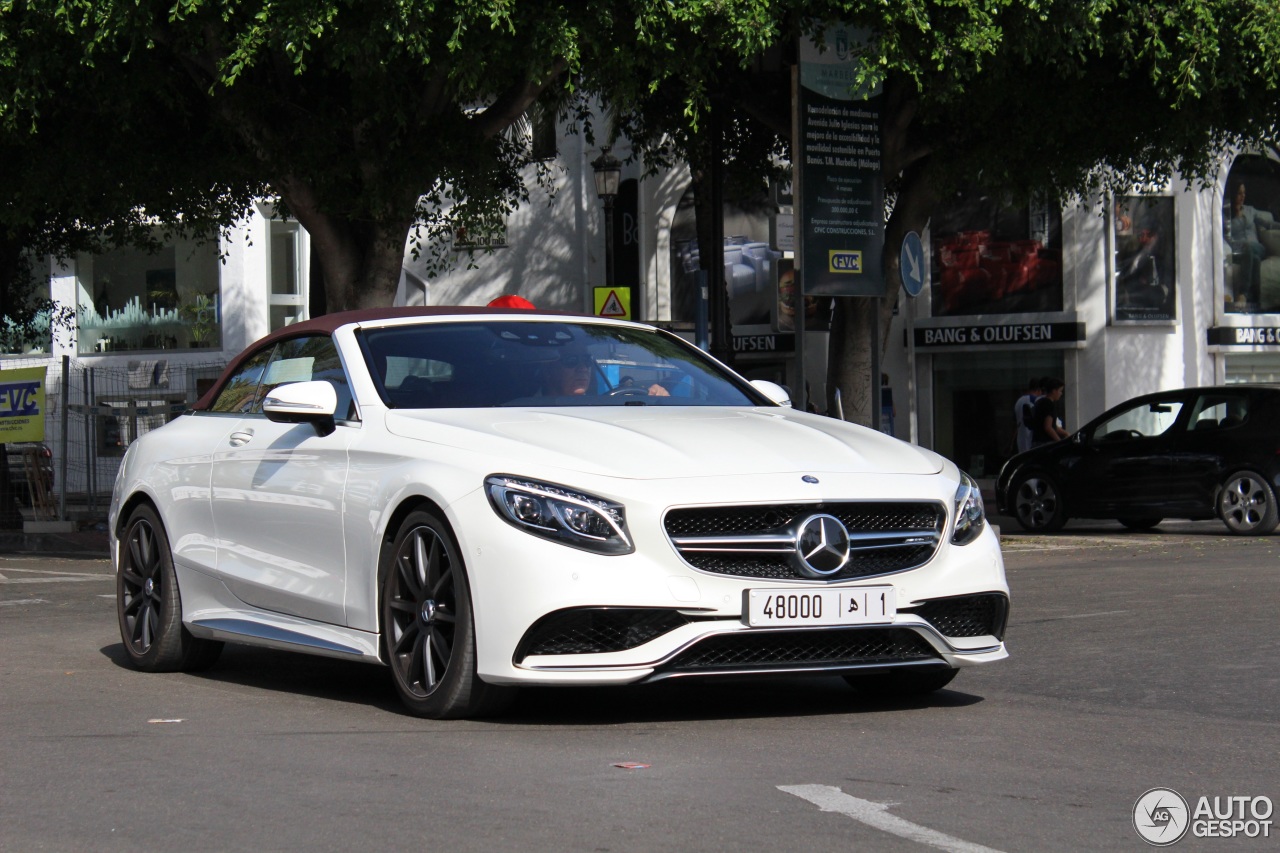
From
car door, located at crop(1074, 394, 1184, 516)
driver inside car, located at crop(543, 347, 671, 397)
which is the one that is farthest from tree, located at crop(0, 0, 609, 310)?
driver inside car, located at crop(543, 347, 671, 397)

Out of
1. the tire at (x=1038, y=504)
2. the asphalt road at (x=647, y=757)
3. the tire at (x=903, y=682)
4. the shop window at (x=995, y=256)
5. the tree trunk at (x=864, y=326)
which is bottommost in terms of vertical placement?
the asphalt road at (x=647, y=757)

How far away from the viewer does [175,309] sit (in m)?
38.6

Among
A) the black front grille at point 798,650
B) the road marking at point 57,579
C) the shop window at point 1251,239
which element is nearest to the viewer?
the black front grille at point 798,650

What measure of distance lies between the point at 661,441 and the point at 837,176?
42.1 feet

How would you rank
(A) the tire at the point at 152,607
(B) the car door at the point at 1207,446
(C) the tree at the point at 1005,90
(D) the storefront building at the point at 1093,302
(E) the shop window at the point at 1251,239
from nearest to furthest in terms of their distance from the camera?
(A) the tire at the point at 152,607 < (C) the tree at the point at 1005,90 < (B) the car door at the point at 1207,446 < (D) the storefront building at the point at 1093,302 < (E) the shop window at the point at 1251,239

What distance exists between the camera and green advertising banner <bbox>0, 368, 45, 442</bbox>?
2270 cm

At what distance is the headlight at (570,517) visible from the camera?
20.4 ft

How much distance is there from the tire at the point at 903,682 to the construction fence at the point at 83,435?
1681 cm

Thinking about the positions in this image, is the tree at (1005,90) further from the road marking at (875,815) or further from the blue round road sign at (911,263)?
the road marking at (875,815)

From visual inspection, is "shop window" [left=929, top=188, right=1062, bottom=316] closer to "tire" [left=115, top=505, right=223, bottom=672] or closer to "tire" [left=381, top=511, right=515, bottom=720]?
"tire" [left=115, top=505, right=223, bottom=672]

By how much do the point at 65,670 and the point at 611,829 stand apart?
15.4ft

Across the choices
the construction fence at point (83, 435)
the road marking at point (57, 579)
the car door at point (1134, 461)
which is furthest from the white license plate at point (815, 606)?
the construction fence at point (83, 435)

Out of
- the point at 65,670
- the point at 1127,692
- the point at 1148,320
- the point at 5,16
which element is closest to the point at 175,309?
the point at 1148,320

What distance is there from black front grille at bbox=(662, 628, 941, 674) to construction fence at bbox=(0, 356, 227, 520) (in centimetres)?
1748
